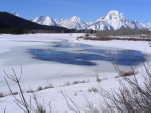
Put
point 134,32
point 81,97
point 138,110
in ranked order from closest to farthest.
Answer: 1. point 138,110
2. point 81,97
3. point 134,32

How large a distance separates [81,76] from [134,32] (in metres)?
70.3

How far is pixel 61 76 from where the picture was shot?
14727 mm

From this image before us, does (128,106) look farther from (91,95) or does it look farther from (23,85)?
(23,85)

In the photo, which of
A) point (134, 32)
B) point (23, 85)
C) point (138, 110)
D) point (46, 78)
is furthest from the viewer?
point (134, 32)

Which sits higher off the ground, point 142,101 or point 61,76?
point 142,101

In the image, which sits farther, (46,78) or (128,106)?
(46,78)

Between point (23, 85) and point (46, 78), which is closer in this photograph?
point (23, 85)

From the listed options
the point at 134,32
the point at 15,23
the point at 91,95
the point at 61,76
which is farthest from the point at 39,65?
the point at 15,23

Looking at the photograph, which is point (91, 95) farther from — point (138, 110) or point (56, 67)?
point (56, 67)

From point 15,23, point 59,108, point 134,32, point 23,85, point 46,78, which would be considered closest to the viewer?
point 59,108

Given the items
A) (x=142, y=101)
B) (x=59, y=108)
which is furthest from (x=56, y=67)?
(x=142, y=101)

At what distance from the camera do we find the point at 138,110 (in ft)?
6.46

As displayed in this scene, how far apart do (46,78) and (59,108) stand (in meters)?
8.00

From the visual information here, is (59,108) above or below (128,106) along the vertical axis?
below
